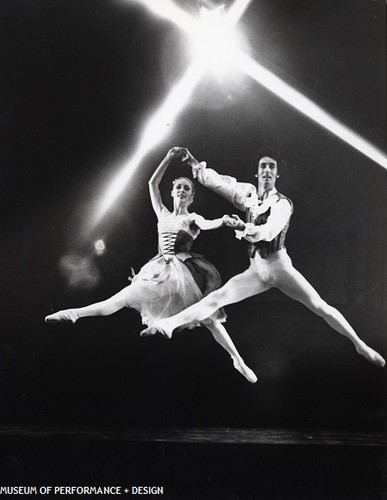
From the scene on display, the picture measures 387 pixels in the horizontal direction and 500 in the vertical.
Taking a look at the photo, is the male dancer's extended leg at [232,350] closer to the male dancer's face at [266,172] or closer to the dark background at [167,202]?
the dark background at [167,202]

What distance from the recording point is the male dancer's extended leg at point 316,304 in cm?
241

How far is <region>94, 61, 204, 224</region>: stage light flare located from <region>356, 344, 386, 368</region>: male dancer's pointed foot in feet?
3.76

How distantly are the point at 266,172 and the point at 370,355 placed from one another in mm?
839

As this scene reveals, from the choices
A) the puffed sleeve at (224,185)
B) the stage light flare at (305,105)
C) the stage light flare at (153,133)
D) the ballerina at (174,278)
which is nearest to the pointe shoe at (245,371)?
the ballerina at (174,278)

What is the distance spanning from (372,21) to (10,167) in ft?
5.19

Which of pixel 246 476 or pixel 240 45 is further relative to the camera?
pixel 240 45

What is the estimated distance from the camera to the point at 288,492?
2.31 metres

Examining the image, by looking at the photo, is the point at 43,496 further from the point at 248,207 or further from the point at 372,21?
the point at 372,21

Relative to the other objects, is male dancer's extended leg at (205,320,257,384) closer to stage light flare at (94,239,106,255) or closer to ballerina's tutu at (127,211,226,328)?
ballerina's tutu at (127,211,226,328)

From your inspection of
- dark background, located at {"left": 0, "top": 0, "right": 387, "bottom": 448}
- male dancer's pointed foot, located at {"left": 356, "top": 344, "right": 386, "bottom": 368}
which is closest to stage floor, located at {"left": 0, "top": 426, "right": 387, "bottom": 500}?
dark background, located at {"left": 0, "top": 0, "right": 387, "bottom": 448}

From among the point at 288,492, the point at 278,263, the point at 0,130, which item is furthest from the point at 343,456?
the point at 0,130

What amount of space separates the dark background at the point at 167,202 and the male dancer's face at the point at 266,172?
41 millimetres

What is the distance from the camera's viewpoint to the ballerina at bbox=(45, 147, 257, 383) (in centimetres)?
237

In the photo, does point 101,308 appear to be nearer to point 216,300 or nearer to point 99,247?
point 99,247
